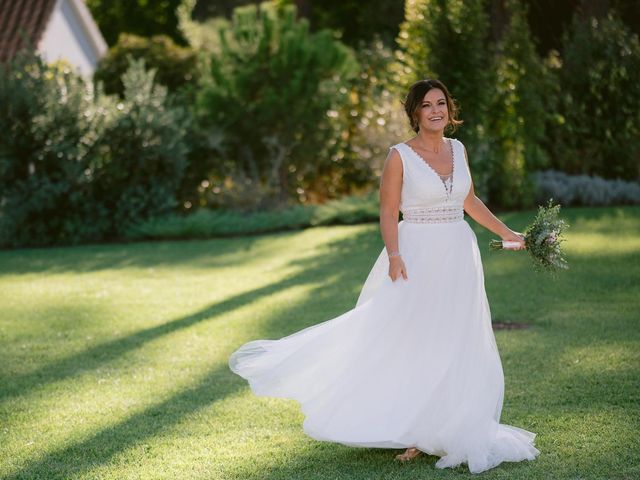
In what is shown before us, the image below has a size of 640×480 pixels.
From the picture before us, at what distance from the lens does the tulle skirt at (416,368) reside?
4.25 m

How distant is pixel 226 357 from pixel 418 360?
2823 mm

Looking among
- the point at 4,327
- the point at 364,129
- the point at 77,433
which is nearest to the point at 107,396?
the point at 77,433

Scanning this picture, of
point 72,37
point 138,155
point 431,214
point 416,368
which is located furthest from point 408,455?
point 72,37

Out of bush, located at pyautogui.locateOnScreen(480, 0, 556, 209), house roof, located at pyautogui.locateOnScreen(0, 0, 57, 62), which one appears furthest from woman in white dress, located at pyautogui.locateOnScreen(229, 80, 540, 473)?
house roof, located at pyautogui.locateOnScreen(0, 0, 57, 62)

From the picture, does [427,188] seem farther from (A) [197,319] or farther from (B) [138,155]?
(B) [138,155]

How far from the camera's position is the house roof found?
2173 centimetres

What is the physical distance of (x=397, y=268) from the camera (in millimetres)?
4391

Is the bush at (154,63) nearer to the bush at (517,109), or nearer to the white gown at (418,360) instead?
the bush at (517,109)

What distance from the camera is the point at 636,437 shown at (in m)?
4.66

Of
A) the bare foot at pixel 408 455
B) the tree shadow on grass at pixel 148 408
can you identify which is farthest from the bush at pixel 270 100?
the bare foot at pixel 408 455

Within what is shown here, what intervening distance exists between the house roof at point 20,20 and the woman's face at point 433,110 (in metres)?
19.1

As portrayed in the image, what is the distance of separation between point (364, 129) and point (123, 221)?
4713 millimetres

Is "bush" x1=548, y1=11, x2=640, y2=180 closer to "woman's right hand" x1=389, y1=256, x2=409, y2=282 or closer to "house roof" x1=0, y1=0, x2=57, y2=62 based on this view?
"woman's right hand" x1=389, y1=256, x2=409, y2=282

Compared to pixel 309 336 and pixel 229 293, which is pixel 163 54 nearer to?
pixel 229 293
